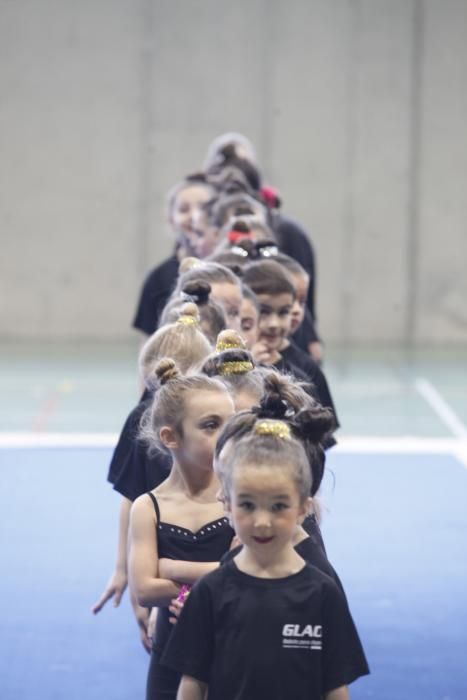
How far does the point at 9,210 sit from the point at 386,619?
1019cm

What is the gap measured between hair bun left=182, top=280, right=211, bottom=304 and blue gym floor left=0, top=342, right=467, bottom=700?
0.80m

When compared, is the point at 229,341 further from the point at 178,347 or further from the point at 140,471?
the point at 140,471

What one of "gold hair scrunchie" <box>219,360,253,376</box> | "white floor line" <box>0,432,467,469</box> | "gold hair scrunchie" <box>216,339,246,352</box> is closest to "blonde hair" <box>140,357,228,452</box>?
"gold hair scrunchie" <box>219,360,253,376</box>

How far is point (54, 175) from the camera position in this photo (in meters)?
14.6

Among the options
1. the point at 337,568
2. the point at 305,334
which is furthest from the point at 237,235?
the point at 337,568

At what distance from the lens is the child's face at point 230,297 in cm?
454

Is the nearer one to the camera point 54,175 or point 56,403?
point 56,403

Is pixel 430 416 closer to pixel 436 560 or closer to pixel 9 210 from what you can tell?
pixel 436 560

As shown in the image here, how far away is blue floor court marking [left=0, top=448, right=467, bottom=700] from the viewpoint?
184 inches

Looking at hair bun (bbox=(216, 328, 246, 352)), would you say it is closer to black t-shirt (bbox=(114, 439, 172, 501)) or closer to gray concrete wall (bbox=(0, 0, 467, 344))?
black t-shirt (bbox=(114, 439, 172, 501))

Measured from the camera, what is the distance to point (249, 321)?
4.64 metres

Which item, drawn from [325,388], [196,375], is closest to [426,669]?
[325,388]

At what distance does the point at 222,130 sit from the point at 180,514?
11703mm

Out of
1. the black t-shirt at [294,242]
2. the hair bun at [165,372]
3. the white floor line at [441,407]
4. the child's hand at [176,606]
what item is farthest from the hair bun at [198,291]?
the white floor line at [441,407]
